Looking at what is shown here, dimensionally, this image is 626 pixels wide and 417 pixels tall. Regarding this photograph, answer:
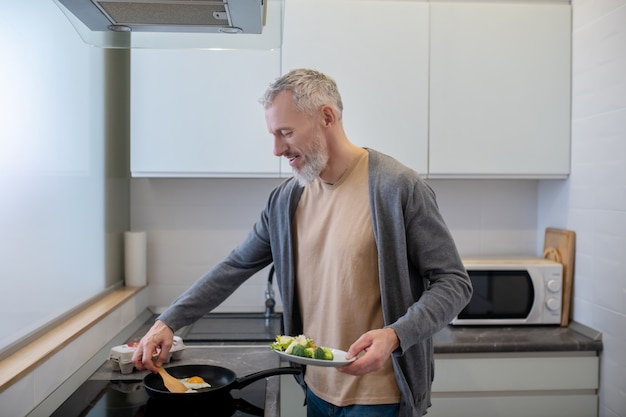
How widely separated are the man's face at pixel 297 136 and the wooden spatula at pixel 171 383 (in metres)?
0.58

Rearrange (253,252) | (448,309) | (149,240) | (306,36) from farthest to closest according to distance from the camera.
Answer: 1. (149,240)
2. (306,36)
3. (253,252)
4. (448,309)

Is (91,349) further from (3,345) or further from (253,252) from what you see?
(253,252)

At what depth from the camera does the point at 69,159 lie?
1.97 m

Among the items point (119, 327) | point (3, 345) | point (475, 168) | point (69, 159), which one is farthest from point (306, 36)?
point (3, 345)

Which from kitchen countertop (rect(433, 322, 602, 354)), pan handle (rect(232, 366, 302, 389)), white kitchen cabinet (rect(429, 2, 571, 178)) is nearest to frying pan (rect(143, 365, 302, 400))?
pan handle (rect(232, 366, 302, 389))

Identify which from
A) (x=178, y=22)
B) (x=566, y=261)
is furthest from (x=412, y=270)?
(x=566, y=261)

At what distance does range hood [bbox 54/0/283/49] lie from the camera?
51.9 inches

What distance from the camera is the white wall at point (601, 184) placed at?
2182 mm

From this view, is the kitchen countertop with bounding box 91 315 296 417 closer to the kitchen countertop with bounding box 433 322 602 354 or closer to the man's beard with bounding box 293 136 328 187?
the man's beard with bounding box 293 136 328 187

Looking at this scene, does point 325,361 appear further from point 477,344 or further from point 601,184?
point 601,184

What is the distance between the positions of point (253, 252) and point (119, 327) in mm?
778

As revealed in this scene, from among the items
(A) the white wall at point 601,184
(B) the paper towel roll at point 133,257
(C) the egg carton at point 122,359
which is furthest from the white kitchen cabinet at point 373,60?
(C) the egg carton at point 122,359

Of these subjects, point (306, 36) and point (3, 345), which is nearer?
point (3, 345)

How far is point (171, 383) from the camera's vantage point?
4.90ft
